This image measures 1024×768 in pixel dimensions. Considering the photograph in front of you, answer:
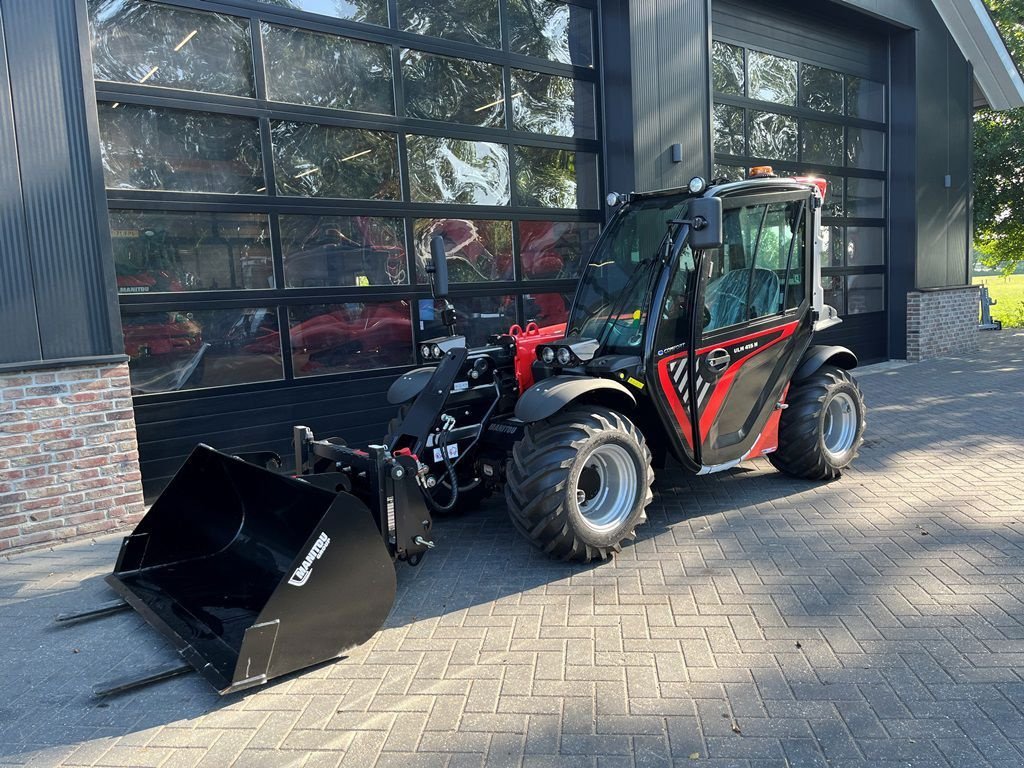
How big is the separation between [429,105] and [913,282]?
997 cm

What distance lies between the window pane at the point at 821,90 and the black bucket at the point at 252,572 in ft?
37.9

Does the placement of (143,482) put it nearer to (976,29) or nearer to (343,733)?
(343,733)

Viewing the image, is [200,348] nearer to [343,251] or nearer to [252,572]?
[343,251]

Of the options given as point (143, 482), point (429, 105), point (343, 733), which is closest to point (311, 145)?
point (429, 105)

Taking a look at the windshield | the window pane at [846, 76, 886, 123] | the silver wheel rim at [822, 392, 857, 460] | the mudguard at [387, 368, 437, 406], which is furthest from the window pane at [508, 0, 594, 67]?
the window pane at [846, 76, 886, 123]

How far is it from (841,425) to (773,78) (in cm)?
749

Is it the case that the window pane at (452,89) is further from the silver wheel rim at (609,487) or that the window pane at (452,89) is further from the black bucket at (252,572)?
the black bucket at (252,572)

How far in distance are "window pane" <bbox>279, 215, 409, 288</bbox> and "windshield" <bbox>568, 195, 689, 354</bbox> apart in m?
2.63

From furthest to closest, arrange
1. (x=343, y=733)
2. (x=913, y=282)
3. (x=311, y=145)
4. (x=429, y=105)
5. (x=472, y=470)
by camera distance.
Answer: (x=913, y=282) < (x=429, y=105) < (x=311, y=145) < (x=472, y=470) < (x=343, y=733)

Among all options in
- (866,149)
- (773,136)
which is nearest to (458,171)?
(773,136)

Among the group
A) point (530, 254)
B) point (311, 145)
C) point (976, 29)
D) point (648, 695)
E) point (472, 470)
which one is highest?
point (976, 29)

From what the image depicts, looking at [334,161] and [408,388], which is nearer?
[408,388]

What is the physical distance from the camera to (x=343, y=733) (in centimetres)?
308

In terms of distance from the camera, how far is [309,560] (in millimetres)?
3465
